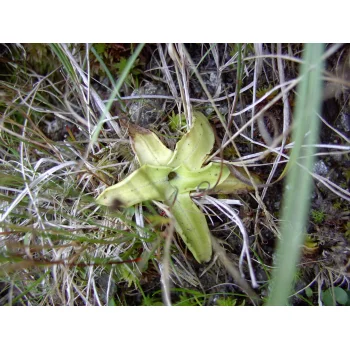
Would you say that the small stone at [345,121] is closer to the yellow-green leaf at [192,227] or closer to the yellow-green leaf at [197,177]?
the yellow-green leaf at [197,177]

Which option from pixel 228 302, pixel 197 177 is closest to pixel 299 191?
pixel 197 177

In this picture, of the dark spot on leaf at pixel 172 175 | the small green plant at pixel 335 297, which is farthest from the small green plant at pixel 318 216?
the dark spot on leaf at pixel 172 175

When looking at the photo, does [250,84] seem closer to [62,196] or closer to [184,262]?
[184,262]

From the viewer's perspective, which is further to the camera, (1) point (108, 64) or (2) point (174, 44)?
(1) point (108, 64)

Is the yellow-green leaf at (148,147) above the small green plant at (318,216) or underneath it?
above
